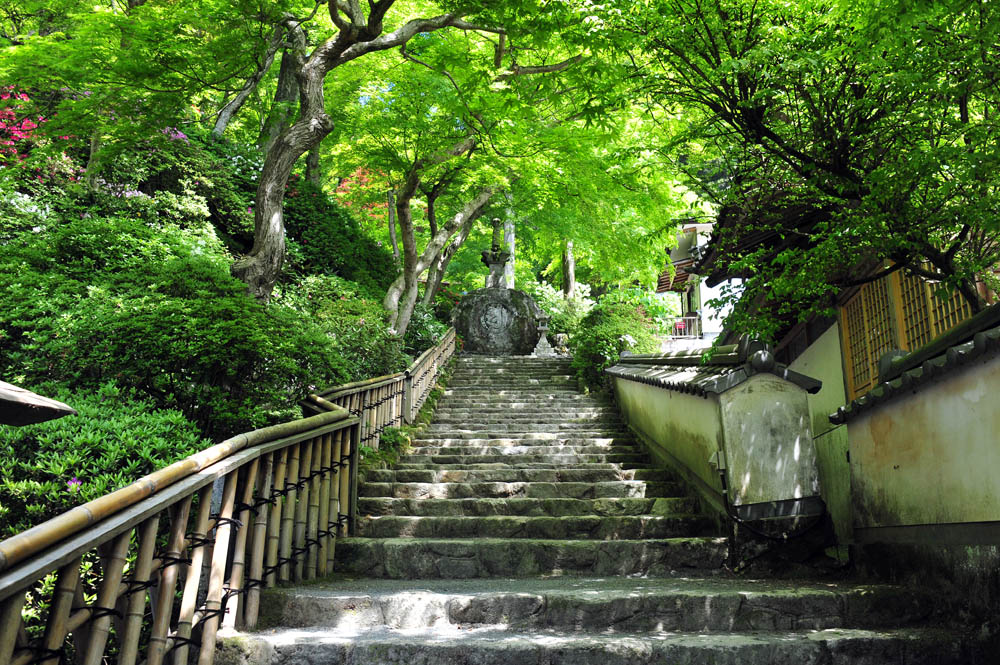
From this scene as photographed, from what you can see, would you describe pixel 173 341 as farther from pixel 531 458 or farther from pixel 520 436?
pixel 520 436

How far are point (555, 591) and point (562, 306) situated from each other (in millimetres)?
18064

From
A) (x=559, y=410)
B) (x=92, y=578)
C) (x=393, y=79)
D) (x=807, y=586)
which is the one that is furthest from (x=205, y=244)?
(x=807, y=586)

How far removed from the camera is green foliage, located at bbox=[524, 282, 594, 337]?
20.4 metres

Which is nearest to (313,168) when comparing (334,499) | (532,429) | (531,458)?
(532,429)

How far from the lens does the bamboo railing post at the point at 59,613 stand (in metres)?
1.84

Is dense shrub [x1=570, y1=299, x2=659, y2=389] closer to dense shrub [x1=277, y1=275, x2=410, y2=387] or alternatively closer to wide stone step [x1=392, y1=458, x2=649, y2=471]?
dense shrub [x1=277, y1=275, x2=410, y2=387]

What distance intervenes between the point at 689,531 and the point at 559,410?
580 cm

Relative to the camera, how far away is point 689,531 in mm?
5105

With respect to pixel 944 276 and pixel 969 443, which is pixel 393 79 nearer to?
pixel 944 276

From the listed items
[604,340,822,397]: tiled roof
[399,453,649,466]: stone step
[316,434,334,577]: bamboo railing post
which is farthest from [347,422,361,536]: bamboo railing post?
[604,340,822,397]: tiled roof

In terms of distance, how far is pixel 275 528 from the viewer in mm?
3609

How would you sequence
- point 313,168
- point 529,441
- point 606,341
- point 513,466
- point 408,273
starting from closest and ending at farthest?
point 513,466 → point 529,441 → point 408,273 → point 606,341 → point 313,168

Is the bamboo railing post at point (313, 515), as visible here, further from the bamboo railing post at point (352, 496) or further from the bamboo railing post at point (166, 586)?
the bamboo railing post at point (166, 586)

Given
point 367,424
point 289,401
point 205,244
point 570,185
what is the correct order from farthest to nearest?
point 570,185 < point 205,244 < point 367,424 < point 289,401
